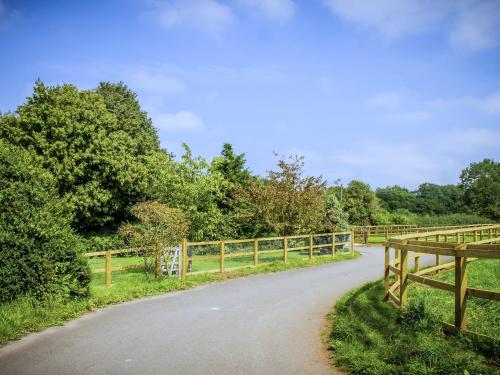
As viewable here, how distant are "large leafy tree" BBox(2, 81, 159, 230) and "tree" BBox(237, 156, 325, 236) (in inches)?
458

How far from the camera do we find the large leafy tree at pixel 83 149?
2756 centimetres

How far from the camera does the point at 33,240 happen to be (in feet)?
29.9

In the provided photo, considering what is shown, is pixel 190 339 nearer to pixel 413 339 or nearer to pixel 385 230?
pixel 413 339

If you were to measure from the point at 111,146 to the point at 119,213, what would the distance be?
5.62 meters

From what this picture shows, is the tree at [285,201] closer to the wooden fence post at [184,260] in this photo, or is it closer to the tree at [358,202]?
the wooden fence post at [184,260]

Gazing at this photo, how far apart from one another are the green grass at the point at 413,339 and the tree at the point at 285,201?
481 inches

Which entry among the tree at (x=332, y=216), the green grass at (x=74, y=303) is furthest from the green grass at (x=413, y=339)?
the tree at (x=332, y=216)

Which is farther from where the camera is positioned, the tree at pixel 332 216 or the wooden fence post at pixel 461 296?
the tree at pixel 332 216

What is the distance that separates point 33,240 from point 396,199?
362 ft

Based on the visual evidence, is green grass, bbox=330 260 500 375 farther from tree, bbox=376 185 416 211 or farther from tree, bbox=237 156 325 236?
tree, bbox=376 185 416 211

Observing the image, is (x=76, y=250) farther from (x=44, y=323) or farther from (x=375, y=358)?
(x=375, y=358)

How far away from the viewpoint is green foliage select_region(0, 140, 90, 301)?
29.0 ft

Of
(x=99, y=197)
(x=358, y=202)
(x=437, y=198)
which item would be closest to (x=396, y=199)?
(x=437, y=198)

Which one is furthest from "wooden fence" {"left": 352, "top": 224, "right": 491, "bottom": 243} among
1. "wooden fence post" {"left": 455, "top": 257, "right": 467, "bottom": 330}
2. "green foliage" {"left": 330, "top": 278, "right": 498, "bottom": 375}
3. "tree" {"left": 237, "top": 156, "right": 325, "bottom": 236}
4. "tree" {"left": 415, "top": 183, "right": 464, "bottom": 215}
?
"tree" {"left": 415, "top": 183, "right": 464, "bottom": 215}
